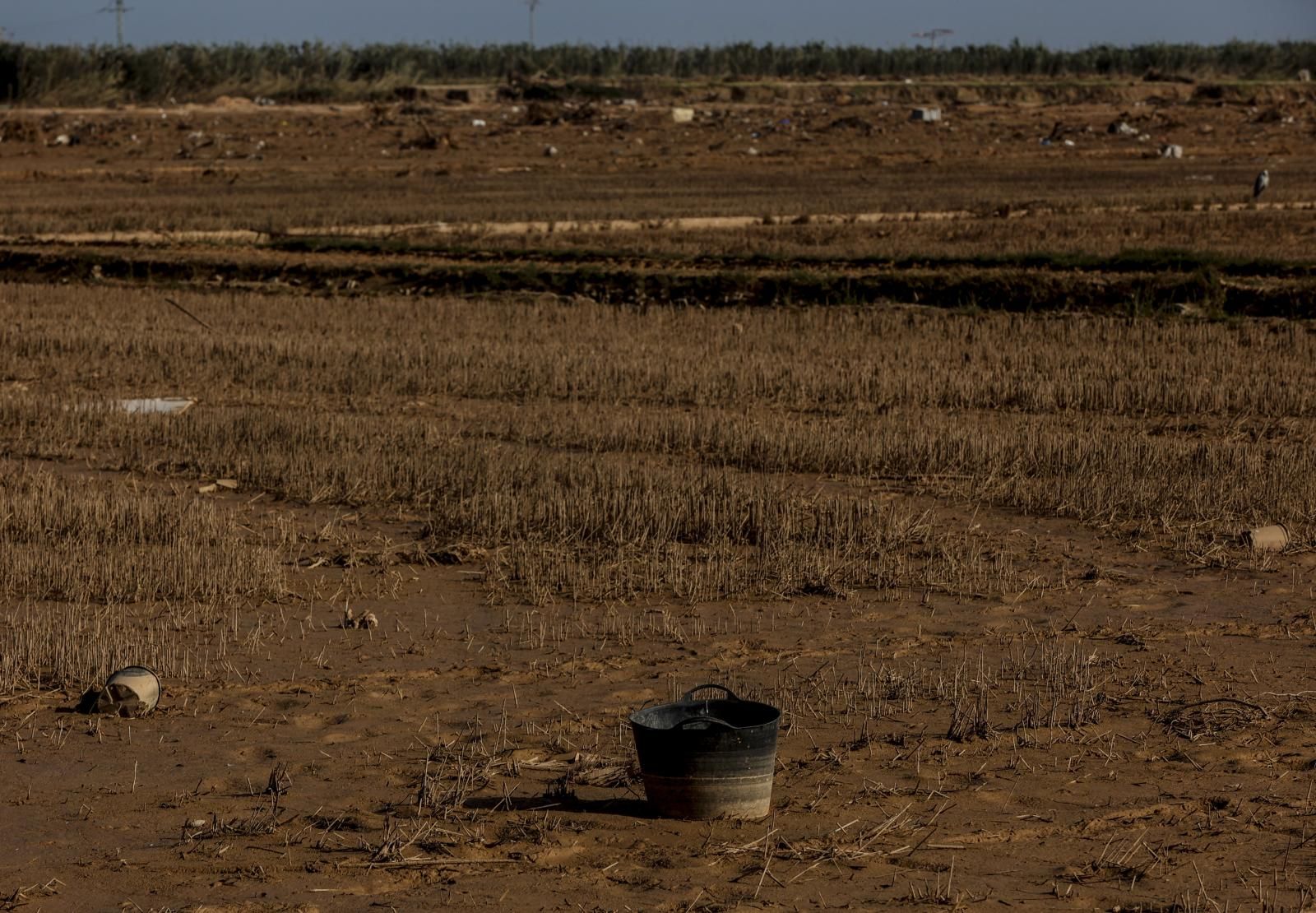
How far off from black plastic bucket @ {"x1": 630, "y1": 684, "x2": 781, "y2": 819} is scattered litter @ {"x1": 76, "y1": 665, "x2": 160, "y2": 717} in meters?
2.10

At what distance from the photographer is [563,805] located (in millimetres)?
5430

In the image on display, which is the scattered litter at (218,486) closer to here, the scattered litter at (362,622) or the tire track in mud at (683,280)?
the scattered litter at (362,622)

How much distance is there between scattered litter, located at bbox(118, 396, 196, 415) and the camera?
13023 millimetres

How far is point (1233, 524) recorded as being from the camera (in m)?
9.42

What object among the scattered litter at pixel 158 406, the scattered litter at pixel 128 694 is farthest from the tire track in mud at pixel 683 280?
the scattered litter at pixel 128 694

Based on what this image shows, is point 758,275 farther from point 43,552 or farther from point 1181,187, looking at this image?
point 1181,187

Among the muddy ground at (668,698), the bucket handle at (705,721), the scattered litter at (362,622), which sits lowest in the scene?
the scattered litter at (362,622)

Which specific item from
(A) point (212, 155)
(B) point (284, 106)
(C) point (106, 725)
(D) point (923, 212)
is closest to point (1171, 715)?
(C) point (106, 725)

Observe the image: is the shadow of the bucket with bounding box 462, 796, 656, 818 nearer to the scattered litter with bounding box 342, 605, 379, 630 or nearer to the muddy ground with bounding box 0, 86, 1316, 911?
the muddy ground with bounding box 0, 86, 1316, 911

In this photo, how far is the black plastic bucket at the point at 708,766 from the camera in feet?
16.8

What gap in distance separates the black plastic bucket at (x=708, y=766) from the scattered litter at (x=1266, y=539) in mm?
4545

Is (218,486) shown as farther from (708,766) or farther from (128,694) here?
(708,766)

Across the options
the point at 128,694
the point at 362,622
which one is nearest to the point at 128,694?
the point at 128,694

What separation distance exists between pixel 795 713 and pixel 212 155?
4112 cm
